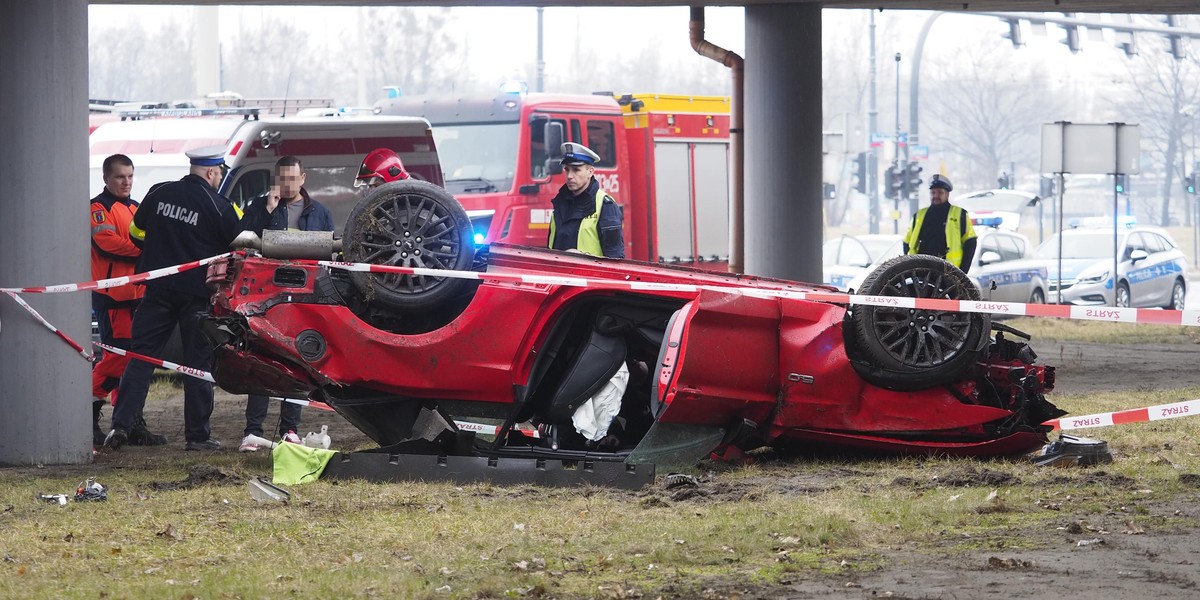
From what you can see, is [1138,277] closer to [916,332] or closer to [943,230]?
[943,230]

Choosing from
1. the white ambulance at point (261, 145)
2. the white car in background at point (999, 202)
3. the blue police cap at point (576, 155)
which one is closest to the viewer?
the blue police cap at point (576, 155)

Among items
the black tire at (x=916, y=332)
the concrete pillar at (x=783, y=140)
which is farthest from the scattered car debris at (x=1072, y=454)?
the concrete pillar at (x=783, y=140)

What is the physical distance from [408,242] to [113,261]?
11.5 ft

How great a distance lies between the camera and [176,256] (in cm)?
975

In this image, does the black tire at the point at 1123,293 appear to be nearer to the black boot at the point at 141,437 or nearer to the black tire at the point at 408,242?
the black boot at the point at 141,437

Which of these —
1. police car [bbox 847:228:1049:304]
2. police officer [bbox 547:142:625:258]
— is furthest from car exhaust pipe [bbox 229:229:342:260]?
police car [bbox 847:228:1049:304]

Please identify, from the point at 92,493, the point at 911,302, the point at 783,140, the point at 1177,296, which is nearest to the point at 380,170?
the point at 92,493

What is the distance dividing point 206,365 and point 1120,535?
580cm

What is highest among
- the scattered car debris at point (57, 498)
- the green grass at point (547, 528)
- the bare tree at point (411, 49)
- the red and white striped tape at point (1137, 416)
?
the bare tree at point (411, 49)

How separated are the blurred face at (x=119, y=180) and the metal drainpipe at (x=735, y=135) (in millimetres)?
6248

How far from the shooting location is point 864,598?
5.44 meters

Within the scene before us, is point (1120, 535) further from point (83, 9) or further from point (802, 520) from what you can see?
point (83, 9)

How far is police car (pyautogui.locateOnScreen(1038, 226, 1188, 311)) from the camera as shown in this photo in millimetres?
25078

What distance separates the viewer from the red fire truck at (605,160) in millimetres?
19234
